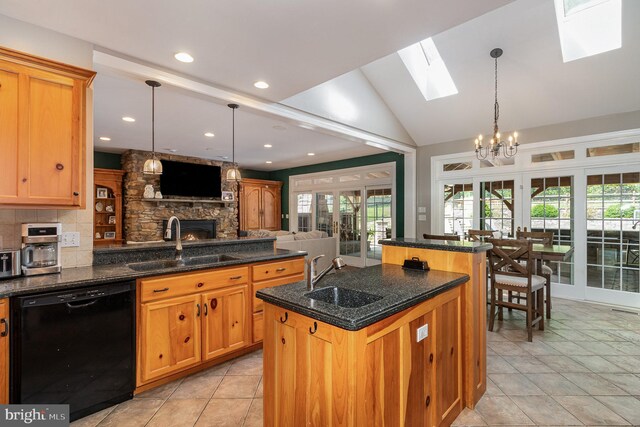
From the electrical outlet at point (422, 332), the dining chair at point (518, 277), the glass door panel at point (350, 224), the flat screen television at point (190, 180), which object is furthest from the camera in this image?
the glass door panel at point (350, 224)

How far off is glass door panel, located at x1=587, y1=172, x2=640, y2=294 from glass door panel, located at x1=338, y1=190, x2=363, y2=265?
418cm

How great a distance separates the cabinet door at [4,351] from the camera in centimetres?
170

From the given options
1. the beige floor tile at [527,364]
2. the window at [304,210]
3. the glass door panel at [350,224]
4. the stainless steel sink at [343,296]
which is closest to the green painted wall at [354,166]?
the window at [304,210]

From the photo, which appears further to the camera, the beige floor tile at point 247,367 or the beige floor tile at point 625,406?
the beige floor tile at point 247,367

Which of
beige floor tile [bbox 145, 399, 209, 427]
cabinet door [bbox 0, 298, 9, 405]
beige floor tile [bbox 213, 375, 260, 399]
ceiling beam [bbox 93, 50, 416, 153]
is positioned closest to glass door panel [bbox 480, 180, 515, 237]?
ceiling beam [bbox 93, 50, 416, 153]

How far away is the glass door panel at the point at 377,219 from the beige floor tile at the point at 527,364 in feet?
13.8

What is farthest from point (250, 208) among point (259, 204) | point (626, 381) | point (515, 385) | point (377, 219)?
point (626, 381)

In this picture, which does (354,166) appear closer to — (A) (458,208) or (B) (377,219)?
(B) (377,219)

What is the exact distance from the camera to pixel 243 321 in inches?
109

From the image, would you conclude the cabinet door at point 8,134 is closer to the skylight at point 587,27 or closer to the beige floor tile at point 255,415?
the beige floor tile at point 255,415

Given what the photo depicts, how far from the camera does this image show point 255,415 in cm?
204

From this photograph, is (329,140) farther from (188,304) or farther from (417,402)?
(417,402)

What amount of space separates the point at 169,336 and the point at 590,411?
9.71ft

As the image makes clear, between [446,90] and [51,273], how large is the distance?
515cm
